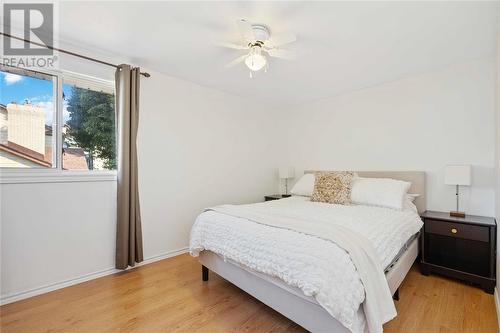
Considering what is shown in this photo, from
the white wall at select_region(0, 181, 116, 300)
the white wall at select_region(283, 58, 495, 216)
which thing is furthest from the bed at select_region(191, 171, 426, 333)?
the white wall at select_region(0, 181, 116, 300)

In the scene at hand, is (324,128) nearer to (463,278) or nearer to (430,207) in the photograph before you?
(430,207)

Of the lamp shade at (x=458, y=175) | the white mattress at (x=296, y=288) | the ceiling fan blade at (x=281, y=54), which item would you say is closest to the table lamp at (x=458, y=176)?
the lamp shade at (x=458, y=175)

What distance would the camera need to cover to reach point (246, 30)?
80.0 inches

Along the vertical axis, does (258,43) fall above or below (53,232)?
above

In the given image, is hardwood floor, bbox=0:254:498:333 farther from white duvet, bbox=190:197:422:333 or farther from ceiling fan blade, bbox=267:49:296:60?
ceiling fan blade, bbox=267:49:296:60

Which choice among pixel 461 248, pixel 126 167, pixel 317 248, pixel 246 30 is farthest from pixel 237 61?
pixel 461 248

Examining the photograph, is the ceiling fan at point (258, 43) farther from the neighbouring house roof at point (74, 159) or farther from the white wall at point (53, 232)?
the white wall at point (53, 232)

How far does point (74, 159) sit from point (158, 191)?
0.95m

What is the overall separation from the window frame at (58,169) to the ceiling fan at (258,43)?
5.27 feet

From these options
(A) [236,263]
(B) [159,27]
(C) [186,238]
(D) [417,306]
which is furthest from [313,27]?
(C) [186,238]

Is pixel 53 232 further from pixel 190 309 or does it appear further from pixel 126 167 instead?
pixel 190 309

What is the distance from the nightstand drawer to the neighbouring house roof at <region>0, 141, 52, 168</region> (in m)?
3.96

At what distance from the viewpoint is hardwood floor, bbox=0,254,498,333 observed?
1.75m

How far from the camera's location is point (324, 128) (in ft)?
13.2
